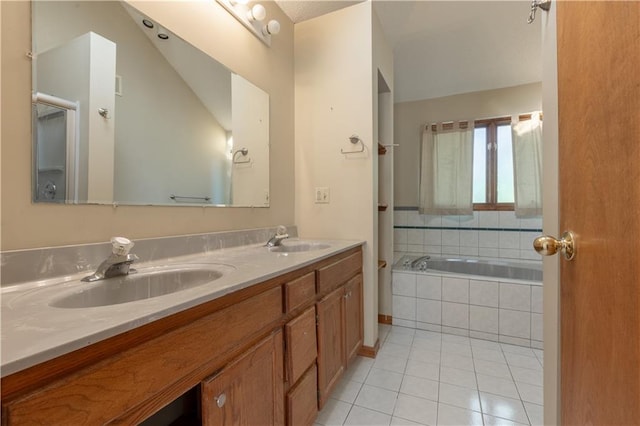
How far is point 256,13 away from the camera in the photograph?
1651mm

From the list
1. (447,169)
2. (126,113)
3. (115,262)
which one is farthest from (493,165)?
(115,262)

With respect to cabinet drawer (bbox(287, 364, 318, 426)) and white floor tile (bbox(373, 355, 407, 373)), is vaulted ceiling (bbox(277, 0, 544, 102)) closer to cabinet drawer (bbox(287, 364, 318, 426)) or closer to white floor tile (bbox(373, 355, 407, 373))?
cabinet drawer (bbox(287, 364, 318, 426))

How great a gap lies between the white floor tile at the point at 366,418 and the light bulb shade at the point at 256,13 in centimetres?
223

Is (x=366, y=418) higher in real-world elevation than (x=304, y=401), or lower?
lower

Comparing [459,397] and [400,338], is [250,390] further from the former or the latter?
[400,338]

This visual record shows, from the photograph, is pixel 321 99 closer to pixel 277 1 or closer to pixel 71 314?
pixel 277 1

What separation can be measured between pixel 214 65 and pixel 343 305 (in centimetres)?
145

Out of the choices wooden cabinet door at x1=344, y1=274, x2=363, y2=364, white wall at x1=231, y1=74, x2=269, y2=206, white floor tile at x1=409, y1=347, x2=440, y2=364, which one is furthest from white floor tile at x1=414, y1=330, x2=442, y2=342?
white wall at x1=231, y1=74, x2=269, y2=206

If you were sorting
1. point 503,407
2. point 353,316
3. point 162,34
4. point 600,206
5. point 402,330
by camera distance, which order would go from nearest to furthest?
point 600,206 < point 162,34 < point 503,407 < point 353,316 < point 402,330

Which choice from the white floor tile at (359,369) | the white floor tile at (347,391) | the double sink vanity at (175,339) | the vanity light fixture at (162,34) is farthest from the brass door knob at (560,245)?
the vanity light fixture at (162,34)

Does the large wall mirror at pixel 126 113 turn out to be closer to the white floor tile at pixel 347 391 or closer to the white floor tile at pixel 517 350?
the white floor tile at pixel 347 391

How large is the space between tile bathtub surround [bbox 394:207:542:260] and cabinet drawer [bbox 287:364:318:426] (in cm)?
250

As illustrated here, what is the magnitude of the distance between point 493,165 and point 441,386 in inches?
98.6

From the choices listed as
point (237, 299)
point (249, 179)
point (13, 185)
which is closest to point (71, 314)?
point (237, 299)
